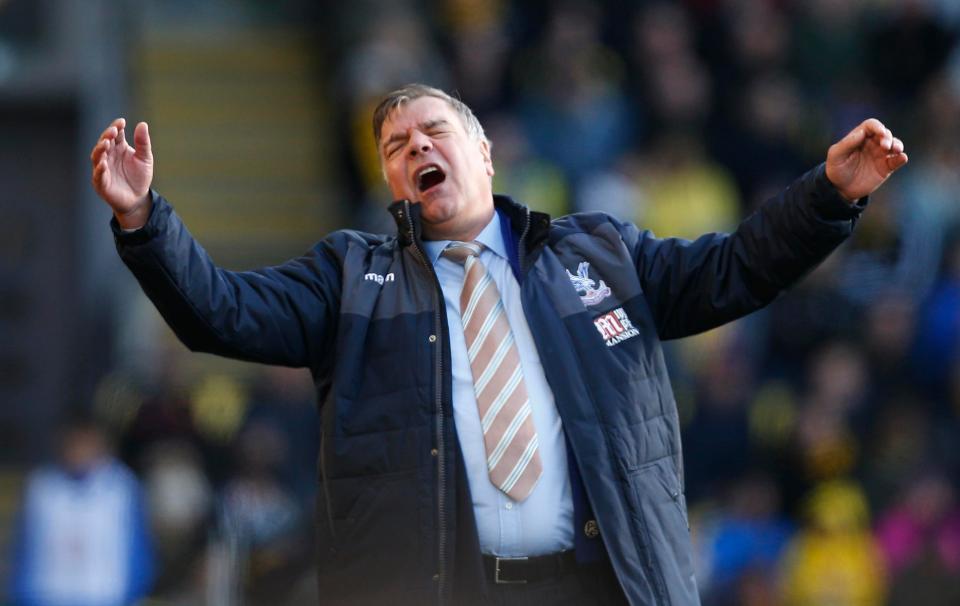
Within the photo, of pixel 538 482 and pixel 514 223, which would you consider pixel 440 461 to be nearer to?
pixel 538 482

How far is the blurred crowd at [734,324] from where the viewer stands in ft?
32.2

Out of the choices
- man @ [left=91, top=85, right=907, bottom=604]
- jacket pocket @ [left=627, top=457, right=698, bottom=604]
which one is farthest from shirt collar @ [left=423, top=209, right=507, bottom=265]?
jacket pocket @ [left=627, top=457, right=698, bottom=604]

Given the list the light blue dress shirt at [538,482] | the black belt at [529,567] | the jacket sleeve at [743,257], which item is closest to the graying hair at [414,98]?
the jacket sleeve at [743,257]

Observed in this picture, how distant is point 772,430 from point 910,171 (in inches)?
97.5

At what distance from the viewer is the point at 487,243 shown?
4.75m

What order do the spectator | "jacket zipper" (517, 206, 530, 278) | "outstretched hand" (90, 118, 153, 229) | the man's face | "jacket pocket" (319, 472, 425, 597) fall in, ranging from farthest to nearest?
the spectator, the man's face, "jacket zipper" (517, 206, 530, 278), "jacket pocket" (319, 472, 425, 597), "outstretched hand" (90, 118, 153, 229)

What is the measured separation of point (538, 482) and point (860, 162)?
1093mm

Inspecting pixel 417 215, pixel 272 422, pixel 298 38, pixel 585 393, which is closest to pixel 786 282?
pixel 585 393

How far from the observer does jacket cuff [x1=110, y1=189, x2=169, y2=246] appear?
4.21 m

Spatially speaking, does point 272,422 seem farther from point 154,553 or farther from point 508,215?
point 508,215

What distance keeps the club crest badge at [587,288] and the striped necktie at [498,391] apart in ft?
0.64

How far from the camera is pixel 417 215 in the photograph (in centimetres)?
469

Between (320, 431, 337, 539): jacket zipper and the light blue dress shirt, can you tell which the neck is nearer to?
the light blue dress shirt

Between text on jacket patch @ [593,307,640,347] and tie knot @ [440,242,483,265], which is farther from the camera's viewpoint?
Answer: tie knot @ [440,242,483,265]
